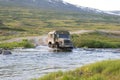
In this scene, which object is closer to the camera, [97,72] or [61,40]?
[97,72]

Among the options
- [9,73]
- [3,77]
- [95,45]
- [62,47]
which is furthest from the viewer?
[95,45]

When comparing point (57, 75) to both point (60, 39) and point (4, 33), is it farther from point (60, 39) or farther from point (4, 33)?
point (4, 33)

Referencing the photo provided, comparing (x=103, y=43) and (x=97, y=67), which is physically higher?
(x=97, y=67)

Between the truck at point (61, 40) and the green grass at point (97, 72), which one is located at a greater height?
the green grass at point (97, 72)

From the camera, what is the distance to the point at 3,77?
31.0 metres

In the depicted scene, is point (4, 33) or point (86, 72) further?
point (4, 33)

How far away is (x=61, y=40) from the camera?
65.9 m

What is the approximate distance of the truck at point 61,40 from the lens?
213 ft

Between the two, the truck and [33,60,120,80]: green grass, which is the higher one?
[33,60,120,80]: green grass

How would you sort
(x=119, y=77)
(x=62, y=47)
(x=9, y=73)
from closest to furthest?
(x=119, y=77) < (x=9, y=73) < (x=62, y=47)

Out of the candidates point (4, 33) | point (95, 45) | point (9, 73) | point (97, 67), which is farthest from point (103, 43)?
point (97, 67)

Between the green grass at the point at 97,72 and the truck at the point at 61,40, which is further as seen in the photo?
the truck at the point at 61,40

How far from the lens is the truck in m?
64.8

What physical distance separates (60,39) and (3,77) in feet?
118
